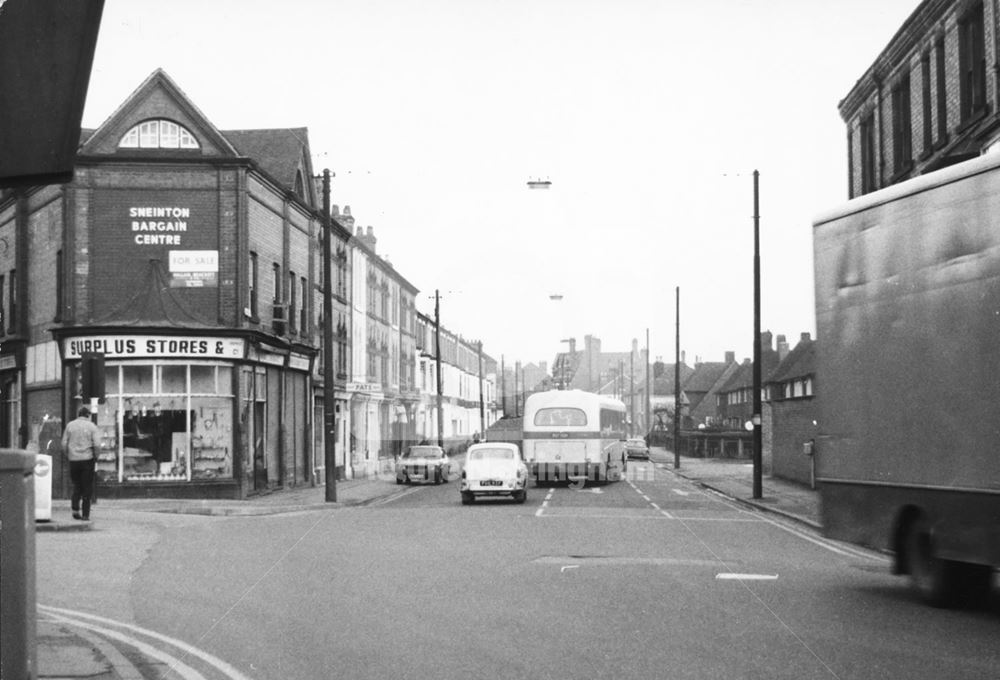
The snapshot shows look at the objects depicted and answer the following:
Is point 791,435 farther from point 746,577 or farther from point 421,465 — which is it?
point 746,577

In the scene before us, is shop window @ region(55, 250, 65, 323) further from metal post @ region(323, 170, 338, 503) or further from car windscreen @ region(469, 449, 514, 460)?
car windscreen @ region(469, 449, 514, 460)

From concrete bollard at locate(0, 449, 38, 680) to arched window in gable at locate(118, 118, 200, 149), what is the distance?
26.3m

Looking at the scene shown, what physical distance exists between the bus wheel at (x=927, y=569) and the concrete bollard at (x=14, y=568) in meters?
7.92

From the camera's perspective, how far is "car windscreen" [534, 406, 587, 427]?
38719 mm

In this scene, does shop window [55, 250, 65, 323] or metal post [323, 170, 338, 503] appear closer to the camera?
metal post [323, 170, 338, 503]

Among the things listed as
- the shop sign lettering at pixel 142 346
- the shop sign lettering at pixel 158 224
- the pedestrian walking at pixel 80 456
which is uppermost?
the shop sign lettering at pixel 158 224

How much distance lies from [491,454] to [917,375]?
19.5 m

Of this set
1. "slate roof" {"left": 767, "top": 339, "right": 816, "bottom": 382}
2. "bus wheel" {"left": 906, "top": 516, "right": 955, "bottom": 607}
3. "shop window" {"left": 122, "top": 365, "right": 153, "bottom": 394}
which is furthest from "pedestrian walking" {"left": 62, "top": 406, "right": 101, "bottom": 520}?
"slate roof" {"left": 767, "top": 339, "right": 816, "bottom": 382}

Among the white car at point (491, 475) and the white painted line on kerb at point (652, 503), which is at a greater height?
the white car at point (491, 475)

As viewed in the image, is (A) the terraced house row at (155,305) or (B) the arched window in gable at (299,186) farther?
(B) the arched window in gable at (299,186)

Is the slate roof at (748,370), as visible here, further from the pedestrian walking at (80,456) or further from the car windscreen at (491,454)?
the pedestrian walking at (80,456)

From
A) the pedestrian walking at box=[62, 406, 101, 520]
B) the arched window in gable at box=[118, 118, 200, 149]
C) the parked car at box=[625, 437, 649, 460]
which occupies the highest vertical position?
the arched window in gable at box=[118, 118, 200, 149]

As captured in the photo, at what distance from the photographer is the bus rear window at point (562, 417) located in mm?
38719

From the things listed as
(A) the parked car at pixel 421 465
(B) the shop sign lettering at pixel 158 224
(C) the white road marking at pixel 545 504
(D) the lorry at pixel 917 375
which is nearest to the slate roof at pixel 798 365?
(A) the parked car at pixel 421 465
